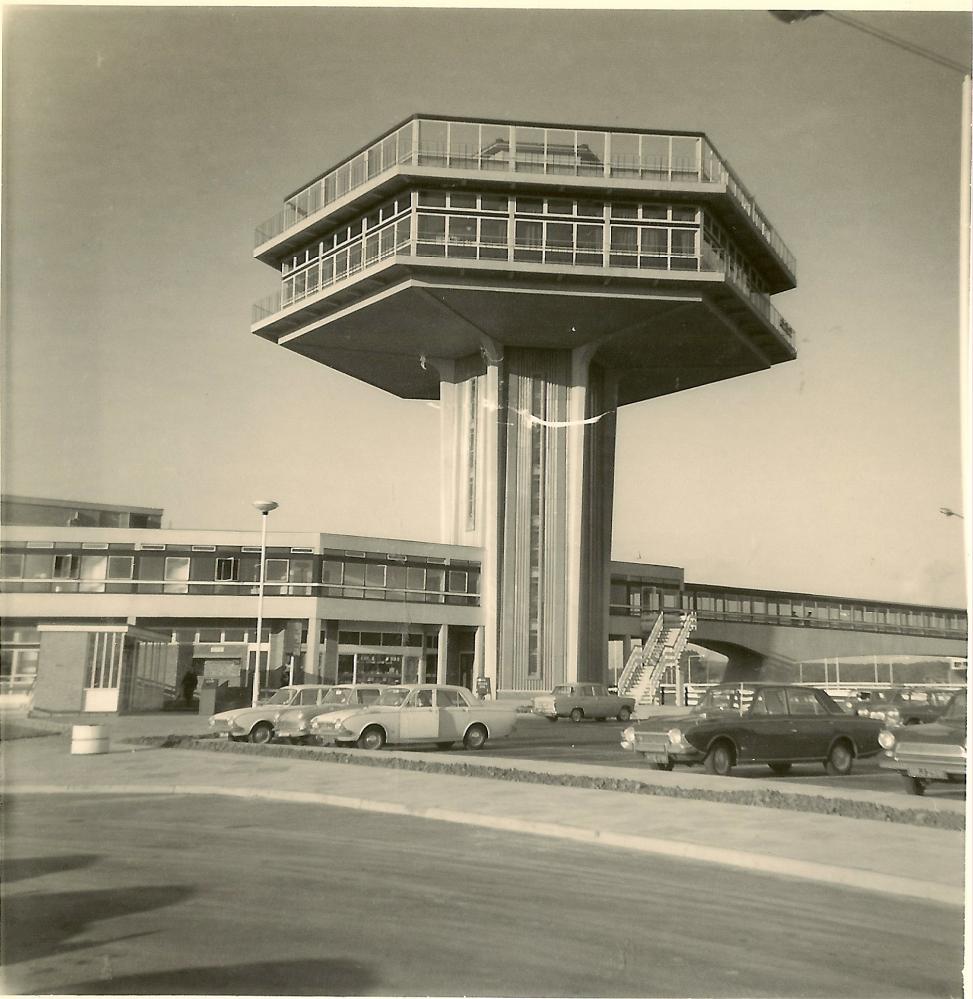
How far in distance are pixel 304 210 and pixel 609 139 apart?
13.0 meters

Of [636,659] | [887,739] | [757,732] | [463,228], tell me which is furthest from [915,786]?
[636,659]

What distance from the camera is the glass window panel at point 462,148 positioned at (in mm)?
39000

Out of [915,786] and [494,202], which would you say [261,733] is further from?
[494,202]

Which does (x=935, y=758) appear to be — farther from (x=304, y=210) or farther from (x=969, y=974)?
(x=304, y=210)

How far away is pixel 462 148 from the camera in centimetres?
3941

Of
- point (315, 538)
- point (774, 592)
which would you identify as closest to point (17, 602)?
point (315, 538)

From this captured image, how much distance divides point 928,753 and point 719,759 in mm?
3487

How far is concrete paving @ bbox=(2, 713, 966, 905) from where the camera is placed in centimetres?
960

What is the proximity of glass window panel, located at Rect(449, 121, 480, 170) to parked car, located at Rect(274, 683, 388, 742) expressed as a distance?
75.1 ft

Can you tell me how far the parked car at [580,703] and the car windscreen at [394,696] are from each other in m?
14.4

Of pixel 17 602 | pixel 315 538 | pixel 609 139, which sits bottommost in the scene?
pixel 17 602

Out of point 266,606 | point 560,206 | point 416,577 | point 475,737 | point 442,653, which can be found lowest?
point 475,737

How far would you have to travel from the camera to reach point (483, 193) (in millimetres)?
39656

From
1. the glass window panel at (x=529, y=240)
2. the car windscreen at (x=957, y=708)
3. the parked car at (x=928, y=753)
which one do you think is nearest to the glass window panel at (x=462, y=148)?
the glass window panel at (x=529, y=240)
